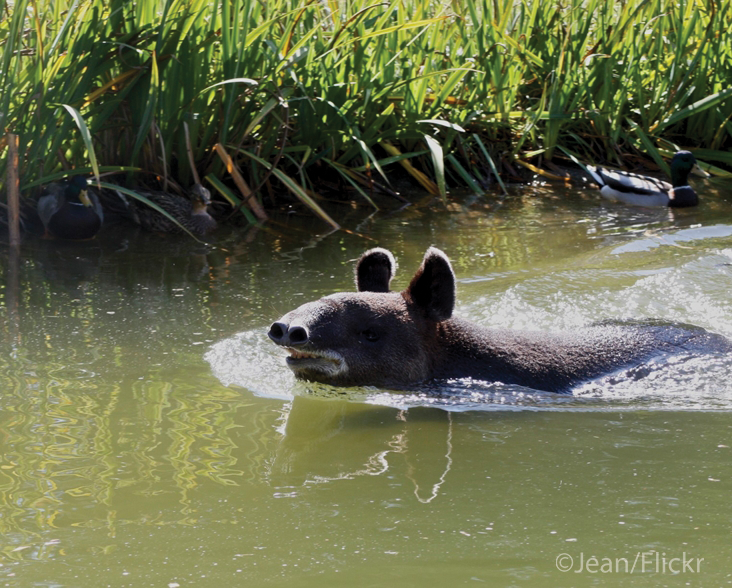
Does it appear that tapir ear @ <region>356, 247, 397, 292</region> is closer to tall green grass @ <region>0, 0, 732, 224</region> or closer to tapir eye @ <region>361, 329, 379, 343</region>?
tapir eye @ <region>361, 329, 379, 343</region>

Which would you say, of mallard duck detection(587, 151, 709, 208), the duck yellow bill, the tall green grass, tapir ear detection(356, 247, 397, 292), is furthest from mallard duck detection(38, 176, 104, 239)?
the duck yellow bill

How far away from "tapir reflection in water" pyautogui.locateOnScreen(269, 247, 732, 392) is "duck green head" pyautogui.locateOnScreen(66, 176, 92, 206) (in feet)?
10.00

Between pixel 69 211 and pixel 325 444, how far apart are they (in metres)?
3.80

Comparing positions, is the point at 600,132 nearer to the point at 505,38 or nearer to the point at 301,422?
the point at 505,38

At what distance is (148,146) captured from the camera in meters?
7.08

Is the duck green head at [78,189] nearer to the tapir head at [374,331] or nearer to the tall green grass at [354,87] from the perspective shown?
the tall green grass at [354,87]

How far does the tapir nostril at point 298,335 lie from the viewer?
12.0ft

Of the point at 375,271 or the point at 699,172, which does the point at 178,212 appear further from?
the point at 699,172

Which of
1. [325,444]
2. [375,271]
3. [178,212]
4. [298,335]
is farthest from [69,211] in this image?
[325,444]

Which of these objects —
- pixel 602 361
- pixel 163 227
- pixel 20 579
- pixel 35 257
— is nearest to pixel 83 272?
pixel 35 257

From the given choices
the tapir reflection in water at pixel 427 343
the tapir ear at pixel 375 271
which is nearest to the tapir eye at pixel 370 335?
the tapir reflection in water at pixel 427 343

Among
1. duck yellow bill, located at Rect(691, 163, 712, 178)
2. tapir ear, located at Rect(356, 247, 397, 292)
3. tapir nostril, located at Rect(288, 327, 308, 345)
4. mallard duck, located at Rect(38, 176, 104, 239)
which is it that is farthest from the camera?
duck yellow bill, located at Rect(691, 163, 712, 178)

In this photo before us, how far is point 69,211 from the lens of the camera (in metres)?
6.62

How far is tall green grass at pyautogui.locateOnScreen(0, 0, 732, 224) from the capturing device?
253 inches
